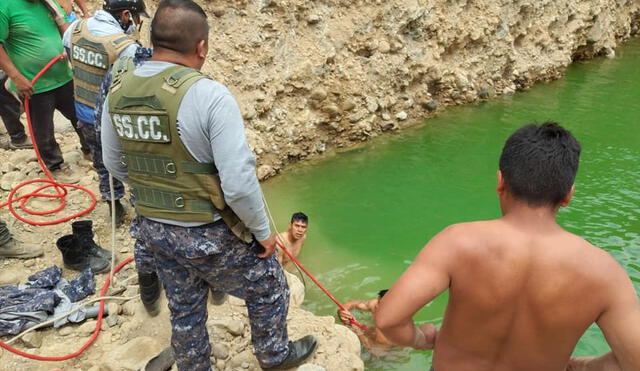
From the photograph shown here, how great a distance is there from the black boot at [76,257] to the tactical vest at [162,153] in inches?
74.9

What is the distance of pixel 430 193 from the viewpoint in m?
6.57

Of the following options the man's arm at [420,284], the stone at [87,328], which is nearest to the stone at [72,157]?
the stone at [87,328]

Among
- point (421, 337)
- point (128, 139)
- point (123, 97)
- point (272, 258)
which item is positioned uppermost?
point (123, 97)

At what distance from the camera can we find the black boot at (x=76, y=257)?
12.4ft

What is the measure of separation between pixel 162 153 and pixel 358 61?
20.9ft

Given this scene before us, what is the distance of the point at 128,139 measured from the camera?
2107mm

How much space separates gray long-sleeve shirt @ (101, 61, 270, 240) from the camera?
1916mm

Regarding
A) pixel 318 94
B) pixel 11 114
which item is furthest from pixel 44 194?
pixel 318 94

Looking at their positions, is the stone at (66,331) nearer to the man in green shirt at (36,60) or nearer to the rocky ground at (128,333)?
the rocky ground at (128,333)

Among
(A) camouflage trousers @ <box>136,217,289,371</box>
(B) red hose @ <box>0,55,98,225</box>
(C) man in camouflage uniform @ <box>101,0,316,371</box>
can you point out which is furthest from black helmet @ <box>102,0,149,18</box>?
(A) camouflage trousers @ <box>136,217,289,371</box>

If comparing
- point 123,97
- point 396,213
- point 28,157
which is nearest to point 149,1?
point 28,157

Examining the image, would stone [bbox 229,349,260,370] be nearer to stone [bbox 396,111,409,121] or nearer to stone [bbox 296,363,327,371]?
stone [bbox 296,363,327,371]

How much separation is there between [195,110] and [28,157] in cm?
425

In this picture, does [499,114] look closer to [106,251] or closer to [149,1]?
[149,1]
